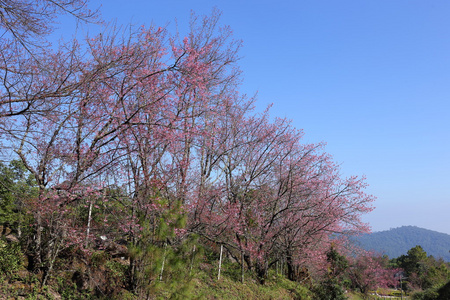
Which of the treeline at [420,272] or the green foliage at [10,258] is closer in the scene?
the green foliage at [10,258]

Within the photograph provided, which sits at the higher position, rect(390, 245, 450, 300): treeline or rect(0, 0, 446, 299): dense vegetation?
rect(0, 0, 446, 299): dense vegetation

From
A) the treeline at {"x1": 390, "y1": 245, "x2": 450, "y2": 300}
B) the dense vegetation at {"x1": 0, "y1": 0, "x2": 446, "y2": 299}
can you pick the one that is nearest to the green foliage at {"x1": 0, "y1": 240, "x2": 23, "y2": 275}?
the dense vegetation at {"x1": 0, "y1": 0, "x2": 446, "y2": 299}

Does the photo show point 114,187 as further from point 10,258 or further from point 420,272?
point 420,272

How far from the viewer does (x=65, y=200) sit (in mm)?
7320

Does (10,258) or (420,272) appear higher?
(10,258)

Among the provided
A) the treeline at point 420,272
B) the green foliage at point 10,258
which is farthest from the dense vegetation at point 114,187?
the treeline at point 420,272

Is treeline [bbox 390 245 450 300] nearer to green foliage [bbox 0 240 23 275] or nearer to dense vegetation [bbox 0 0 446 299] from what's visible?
dense vegetation [bbox 0 0 446 299]

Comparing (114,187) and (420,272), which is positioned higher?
(114,187)

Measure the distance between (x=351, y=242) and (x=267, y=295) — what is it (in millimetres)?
7964

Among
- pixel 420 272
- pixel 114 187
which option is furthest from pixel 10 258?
pixel 420 272

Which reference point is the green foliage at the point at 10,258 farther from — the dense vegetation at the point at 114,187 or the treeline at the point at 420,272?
the treeline at the point at 420,272

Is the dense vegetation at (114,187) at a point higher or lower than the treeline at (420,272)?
higher

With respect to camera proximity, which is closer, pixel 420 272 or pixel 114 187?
pixel 114 187

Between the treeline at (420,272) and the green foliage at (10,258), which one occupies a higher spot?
the green foliage at (10,258)
